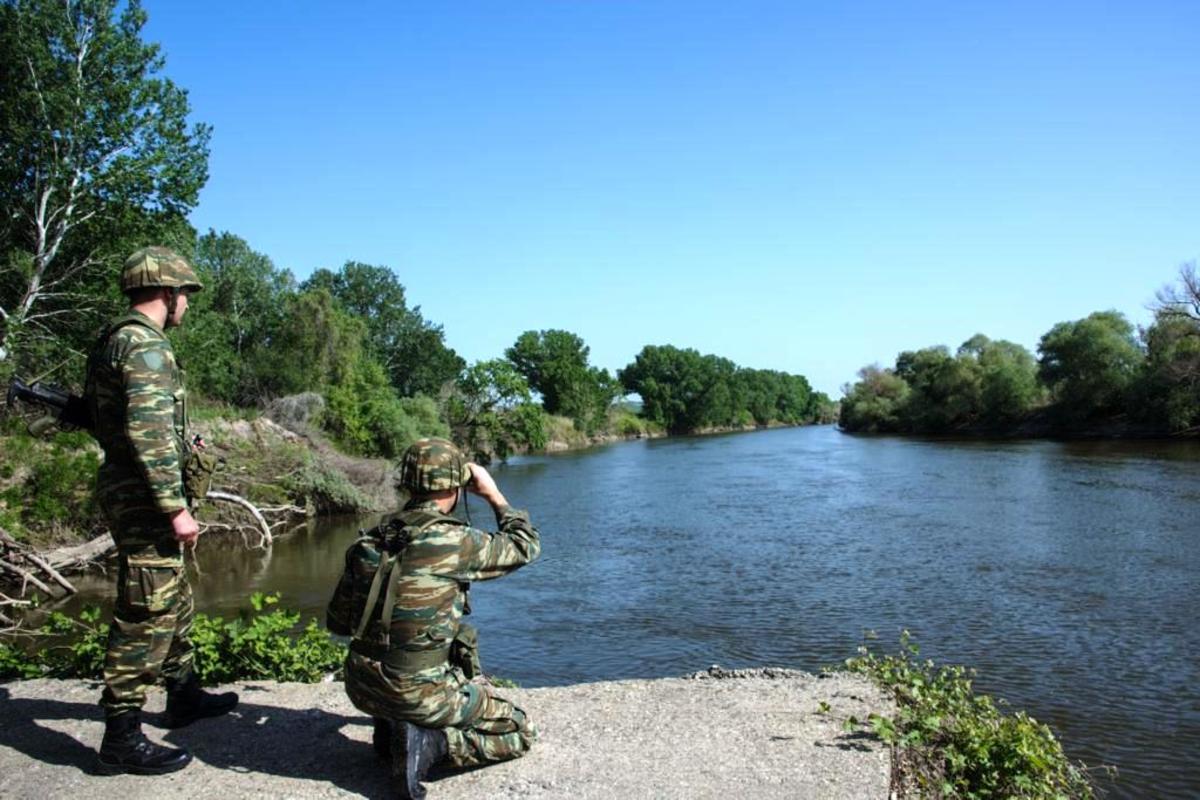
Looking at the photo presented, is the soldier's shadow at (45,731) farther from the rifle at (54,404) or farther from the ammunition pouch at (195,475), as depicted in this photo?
the rifle at (54,404)

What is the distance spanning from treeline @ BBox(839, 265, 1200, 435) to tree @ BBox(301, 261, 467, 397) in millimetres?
41333

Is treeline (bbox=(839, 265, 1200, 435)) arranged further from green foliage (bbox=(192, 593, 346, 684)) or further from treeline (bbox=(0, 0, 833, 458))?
green foliage (bbox=(192, 593, 346, 684))

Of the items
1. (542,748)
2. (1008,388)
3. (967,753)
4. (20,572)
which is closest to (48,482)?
(20,572)

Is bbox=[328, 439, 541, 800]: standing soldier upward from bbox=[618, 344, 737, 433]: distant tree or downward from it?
downward

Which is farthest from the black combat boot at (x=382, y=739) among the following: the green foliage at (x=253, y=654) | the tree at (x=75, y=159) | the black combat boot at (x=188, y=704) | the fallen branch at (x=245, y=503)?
the tree at (x=75, y=159)

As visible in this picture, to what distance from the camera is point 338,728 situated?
5.53 m

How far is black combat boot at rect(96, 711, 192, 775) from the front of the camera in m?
4.73

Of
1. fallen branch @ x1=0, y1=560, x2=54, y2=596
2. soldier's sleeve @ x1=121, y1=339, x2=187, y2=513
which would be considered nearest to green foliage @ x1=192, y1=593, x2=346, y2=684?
soldier's sleeve @ x1=121, y1=339, x2=187, y2=513

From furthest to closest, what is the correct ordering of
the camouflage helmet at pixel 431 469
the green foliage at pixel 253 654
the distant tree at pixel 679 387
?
the distant tree at pixel 679 387 → the green foliage at pixel 253 654 → the camouflage helmet at pixel 431 469

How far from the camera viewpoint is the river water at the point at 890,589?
10078 mm

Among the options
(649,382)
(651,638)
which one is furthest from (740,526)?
(649,382)

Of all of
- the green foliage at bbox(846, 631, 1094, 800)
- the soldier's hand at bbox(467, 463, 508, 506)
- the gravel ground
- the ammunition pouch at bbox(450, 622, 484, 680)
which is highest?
the soldier's hand at bbox(467, 463, 508, 506)

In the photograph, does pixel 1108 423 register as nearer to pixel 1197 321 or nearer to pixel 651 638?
pixel 1197 321

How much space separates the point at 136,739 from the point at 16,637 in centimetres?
889
